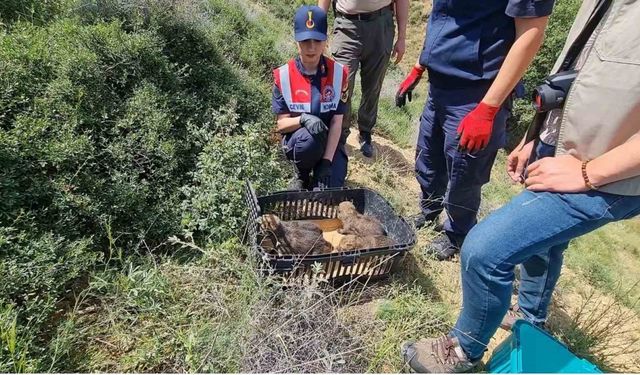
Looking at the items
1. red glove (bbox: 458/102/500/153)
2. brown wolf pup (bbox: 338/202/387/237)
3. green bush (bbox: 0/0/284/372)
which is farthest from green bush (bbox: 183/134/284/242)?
red glove (bbox: 458/102/500/153)

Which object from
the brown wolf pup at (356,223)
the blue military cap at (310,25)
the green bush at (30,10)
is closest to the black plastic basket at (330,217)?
the brown wolf pup at (356,223)

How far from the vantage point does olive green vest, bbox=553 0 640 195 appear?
147cm

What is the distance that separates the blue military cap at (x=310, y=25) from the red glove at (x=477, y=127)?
1182 mm

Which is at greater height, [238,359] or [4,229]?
[4,229]

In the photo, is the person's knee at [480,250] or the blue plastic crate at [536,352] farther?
the blue plastic crate at [536,352]

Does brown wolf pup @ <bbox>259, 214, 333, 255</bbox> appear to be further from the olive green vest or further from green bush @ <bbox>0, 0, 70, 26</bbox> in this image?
green bush @ <bbox>0, 0, 70, 26</bbox>

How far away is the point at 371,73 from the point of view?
453 cm

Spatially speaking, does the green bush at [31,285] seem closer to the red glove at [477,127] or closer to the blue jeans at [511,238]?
the blue jeans at [511,238]

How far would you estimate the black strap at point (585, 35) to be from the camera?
1.69 m

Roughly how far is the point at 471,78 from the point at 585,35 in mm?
771

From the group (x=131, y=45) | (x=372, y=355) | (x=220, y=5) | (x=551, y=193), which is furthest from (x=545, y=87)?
(x=220, y=5)

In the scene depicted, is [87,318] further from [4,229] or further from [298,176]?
[298,176]

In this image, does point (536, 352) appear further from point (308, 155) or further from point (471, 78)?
point (308, 155)

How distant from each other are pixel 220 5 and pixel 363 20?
8.36 ft
